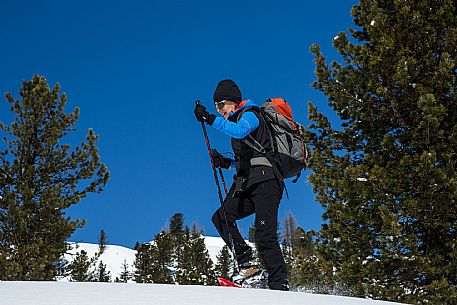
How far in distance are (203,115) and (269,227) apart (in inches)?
54.9

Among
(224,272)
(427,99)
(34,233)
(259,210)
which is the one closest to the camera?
(259,210)

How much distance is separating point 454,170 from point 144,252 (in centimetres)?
4238

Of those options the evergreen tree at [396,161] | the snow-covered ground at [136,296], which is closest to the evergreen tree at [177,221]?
the evergreen tree at [396,161]

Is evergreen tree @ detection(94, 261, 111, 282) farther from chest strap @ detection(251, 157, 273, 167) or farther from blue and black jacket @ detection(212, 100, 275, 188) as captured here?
chest strap @ detection(251, 157, 273, 167)

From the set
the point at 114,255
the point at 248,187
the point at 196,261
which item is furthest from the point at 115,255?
the point at 248,187

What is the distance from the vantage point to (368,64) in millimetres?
9719

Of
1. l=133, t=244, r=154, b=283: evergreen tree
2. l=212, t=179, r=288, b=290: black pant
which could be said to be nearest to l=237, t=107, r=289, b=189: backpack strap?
l=212, t=179, r=288, b=290: black pant

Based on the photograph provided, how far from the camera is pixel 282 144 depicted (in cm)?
507

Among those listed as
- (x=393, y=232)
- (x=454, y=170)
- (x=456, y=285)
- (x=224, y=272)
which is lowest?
(x=456, y=285)

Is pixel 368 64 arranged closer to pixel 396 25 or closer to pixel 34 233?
pixel 396 25

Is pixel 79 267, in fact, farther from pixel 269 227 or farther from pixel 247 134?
pixel 247 134

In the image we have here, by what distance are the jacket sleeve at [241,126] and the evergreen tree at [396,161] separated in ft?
14.5

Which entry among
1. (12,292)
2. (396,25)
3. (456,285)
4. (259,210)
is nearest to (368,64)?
(396,25)

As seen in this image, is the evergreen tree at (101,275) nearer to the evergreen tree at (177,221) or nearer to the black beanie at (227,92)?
the black beanie at (227,92)
